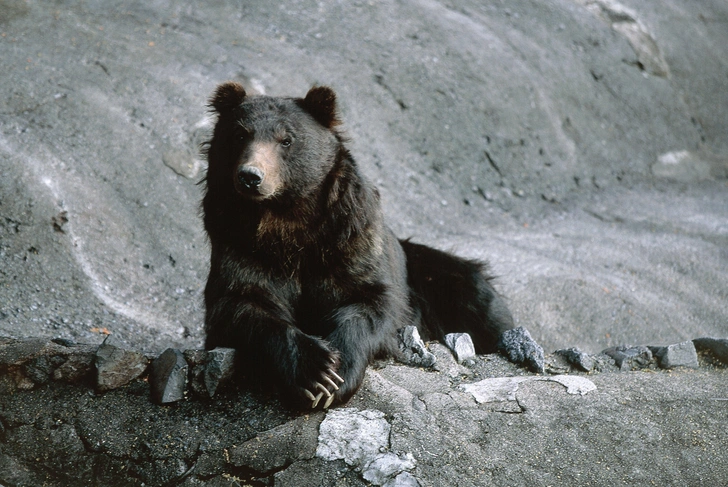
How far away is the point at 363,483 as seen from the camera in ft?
9.61

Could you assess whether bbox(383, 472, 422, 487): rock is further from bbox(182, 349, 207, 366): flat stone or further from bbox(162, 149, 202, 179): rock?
bbox(162, 149, 202, 179): rock

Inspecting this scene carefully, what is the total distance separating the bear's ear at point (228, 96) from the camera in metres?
4.01

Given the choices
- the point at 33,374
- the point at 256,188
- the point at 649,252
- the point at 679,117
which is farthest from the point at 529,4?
the point at 33,374

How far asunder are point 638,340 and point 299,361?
12.4 feet

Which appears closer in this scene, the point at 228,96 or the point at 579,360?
the point at 228,96

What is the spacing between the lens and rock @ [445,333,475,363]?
415 centimetres

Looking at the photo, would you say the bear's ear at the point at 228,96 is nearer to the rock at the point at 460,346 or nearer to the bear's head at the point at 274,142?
the bear's head at the point at 274,142

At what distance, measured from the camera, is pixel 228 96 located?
4.04 metres

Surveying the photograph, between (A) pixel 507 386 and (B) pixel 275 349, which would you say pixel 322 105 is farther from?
(A) pixel 507 386

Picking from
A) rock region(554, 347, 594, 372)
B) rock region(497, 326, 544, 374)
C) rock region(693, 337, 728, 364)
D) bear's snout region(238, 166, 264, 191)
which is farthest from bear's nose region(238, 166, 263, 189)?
rock region(693, 337, 728, 364)

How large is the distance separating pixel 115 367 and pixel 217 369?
Answer: 449mm

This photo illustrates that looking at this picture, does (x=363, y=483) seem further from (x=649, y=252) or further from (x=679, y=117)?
(x=679, y=117)

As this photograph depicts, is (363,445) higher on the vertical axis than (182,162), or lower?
higher

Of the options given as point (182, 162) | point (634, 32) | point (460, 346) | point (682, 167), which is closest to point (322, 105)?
point (460, 346)
